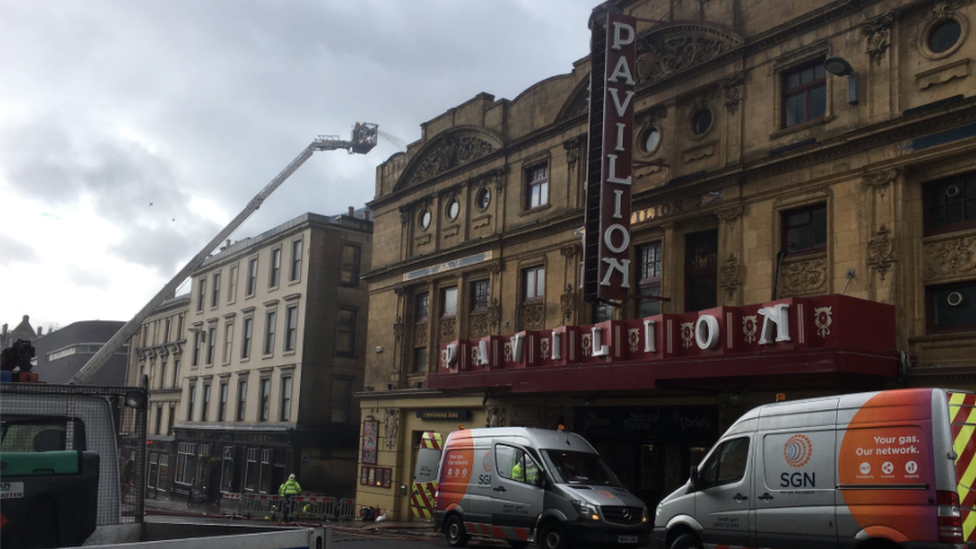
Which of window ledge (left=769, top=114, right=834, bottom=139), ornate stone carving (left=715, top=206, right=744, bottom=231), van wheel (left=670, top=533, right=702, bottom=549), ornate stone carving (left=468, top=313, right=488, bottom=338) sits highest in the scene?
window ledge (left=769, top=114, right=834, bottom=139)

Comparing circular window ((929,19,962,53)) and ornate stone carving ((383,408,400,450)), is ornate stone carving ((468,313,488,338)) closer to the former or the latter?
ornate stone carving ((383,408,400,450))

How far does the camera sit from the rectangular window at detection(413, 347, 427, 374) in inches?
1284

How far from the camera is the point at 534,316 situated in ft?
89.2

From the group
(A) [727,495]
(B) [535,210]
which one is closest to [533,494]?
(A) [727,495]

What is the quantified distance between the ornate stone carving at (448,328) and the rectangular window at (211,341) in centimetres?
2460

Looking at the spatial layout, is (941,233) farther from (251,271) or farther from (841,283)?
(251,271)

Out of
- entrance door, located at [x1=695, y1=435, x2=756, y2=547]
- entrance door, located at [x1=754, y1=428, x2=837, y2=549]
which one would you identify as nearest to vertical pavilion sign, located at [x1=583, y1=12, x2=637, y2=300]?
entrance door, located at [x1=695, y1=435, x2=756, y2=547]

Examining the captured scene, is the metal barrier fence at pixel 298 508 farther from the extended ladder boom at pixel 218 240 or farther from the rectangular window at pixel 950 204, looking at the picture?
the rectangular window at pixel 950 204

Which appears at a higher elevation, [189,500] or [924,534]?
[924,534]

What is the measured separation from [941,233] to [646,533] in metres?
8.12

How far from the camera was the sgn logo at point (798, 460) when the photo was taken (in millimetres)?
11914

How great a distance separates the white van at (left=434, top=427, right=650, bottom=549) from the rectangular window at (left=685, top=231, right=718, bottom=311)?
581 centimetres

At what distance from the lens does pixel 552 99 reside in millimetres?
27828

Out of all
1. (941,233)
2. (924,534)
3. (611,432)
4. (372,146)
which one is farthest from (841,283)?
(372,146)
